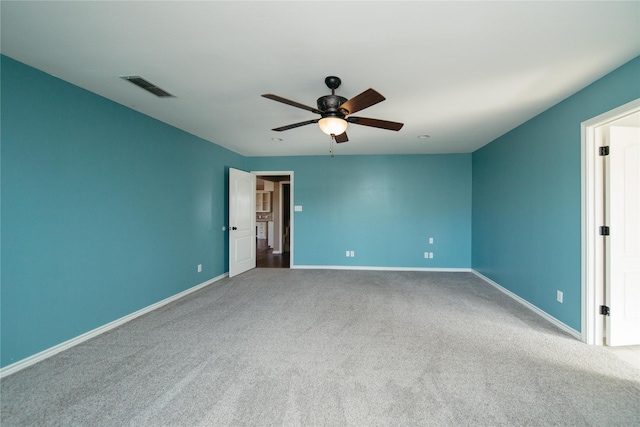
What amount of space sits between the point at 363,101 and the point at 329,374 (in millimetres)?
2152

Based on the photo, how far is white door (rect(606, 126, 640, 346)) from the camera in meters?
2.28

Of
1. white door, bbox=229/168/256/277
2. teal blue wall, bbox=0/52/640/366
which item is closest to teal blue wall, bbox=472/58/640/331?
teal blue wall, bbox=0/52/640/366

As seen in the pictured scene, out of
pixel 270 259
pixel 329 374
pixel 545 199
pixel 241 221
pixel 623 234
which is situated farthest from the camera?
pixel 270 259

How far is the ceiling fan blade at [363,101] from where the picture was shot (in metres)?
1.83

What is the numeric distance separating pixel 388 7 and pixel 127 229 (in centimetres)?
326

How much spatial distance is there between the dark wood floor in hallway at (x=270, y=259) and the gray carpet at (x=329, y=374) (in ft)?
8.57

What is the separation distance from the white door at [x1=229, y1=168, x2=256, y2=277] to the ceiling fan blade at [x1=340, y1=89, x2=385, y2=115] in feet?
10.1

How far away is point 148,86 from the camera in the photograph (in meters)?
2.36

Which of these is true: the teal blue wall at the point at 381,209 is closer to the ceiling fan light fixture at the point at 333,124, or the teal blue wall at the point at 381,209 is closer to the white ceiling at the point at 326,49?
the white ceiling at the point at 326,49

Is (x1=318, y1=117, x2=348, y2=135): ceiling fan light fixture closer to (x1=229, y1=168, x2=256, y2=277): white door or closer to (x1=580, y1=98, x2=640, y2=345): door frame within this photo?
(x1=580, y1=98, x2=640, y2=345): door frame

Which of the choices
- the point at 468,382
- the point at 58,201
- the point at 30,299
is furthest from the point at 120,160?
the point at 468,382

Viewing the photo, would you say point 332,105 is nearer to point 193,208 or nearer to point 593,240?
point 593,240

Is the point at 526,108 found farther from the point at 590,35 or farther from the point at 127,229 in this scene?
the point at 127,229

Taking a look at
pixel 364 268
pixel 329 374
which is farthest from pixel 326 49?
pixel 364 268
